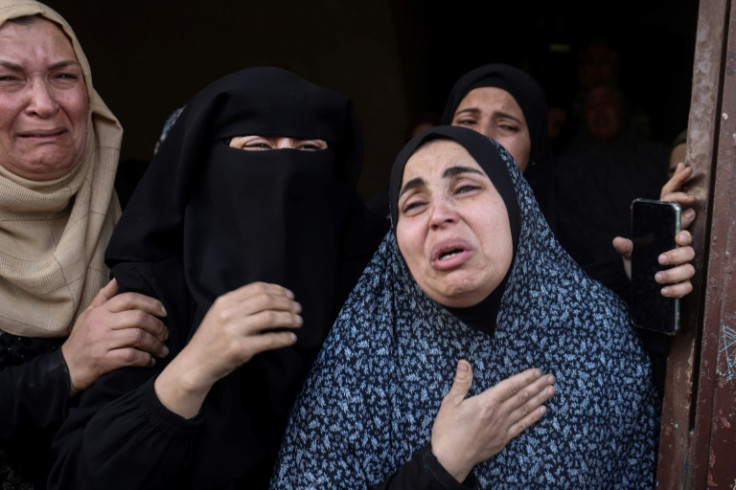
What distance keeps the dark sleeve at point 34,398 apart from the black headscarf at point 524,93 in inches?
67.9

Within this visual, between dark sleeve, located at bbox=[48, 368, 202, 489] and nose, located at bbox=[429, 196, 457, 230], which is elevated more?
nose, located at bbox=[429, 196, 457, 230]

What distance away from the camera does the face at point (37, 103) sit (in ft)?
7.63

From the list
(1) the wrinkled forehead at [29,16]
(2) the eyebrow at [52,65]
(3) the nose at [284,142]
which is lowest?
(3) the nose at [284,142]

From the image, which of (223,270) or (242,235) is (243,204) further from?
(223,270)

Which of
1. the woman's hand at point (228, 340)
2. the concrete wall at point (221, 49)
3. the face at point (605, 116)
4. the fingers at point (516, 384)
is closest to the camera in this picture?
the woman's hand at point (228, 340)

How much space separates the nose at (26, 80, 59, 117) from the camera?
7.59ft

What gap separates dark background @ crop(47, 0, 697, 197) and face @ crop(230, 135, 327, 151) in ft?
9.29

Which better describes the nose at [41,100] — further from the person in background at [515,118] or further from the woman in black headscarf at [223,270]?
the person in background at [515,118]

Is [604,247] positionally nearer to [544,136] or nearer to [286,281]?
[544,136]

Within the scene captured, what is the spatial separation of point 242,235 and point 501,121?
1221 mm

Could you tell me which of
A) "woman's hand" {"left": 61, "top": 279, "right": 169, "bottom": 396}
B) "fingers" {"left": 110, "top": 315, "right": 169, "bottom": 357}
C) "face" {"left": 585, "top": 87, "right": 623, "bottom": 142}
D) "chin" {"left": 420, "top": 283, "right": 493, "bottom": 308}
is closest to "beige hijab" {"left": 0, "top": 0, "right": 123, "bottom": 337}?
"woman's hand" {"left": 61, "top": 279, "right": 169, "bottom": 396}

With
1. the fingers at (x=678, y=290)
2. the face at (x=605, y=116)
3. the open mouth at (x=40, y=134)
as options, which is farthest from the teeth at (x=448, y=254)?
the face at (x=605, y=116)

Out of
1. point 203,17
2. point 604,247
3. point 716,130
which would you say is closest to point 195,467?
point 716,130

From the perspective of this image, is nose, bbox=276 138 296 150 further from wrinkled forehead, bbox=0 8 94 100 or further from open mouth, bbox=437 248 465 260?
wrinkled forehead, bbox=0 8 94 100
